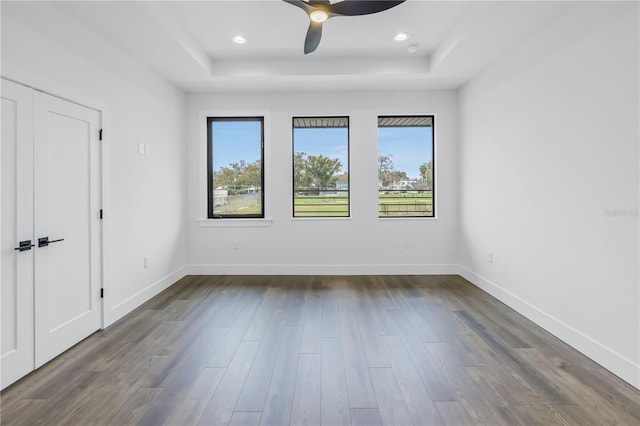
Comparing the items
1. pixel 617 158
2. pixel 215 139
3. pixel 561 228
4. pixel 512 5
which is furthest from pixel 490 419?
pixel 215 139

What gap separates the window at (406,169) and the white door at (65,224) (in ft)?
12.0

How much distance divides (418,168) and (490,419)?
12.3ft

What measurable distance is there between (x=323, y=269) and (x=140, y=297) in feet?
8.04

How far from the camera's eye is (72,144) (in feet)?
8.64

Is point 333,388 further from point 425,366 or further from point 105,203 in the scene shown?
point 105,203

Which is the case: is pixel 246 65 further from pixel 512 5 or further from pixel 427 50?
pixel 512 5

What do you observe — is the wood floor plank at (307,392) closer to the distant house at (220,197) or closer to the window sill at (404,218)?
the window sill at (404,218)

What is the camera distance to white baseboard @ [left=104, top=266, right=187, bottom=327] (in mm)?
3051

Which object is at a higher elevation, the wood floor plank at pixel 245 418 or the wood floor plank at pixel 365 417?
the wood floor plank at pixel 365 417

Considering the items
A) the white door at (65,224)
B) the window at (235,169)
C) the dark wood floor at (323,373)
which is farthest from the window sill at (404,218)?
the white door at (65,224)

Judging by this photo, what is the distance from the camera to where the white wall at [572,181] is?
215 centimetres

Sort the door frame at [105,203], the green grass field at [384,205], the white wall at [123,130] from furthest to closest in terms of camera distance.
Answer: the green grass field at [384,205]
the door frame at [105,203]
the white wall at [123,130]

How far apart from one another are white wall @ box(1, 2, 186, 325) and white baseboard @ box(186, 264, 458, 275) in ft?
1.67

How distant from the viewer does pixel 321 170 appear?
16.0ft
